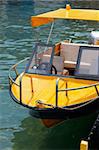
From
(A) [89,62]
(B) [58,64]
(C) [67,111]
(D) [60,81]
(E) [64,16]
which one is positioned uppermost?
(E) [64,16]

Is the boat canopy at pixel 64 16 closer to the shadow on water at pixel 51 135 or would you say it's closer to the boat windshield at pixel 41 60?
the boat windshield at pixel 41 60

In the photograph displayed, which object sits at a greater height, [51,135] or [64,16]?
[64,16]

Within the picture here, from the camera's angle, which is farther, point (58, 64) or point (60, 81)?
point (58, 64)

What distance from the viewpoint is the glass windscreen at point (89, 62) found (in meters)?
10.4

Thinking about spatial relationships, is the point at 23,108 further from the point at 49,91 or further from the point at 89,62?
the point at 89,62

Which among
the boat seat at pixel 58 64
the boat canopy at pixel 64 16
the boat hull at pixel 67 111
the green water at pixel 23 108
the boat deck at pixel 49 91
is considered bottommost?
the green water at pixel 23 108

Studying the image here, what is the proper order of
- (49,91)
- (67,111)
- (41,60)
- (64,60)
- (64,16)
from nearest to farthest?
(67,111), (49,91), (41,60), (64,16), (64,60)

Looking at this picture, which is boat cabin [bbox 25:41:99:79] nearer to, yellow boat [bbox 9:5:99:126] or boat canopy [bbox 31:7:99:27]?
yellow boat [bbox 9:5:99:126]

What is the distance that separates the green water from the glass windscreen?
1.33 m

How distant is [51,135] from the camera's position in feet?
34.1

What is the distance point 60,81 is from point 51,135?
1.46 meters

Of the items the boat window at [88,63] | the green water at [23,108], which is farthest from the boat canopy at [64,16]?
the green water at [23,108]

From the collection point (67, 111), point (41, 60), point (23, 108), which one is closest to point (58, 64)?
point (41, 60)

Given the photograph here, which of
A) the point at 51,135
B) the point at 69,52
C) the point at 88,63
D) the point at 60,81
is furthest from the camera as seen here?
the point at 69,52
